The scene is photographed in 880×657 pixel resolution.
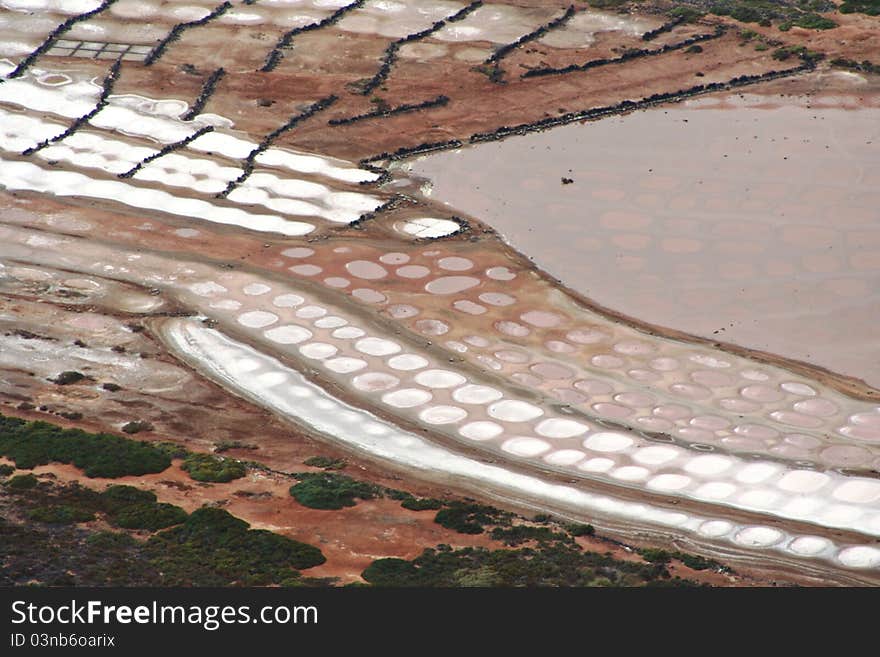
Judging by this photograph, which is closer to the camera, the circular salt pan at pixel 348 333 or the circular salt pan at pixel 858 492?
the circular salt pan at pixel 858 492

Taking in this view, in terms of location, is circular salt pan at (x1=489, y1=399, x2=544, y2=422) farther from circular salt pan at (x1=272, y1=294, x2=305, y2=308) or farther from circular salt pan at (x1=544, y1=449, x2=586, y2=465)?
circular salt pan at (x1=272, y1=294, x2=305, y2=308)

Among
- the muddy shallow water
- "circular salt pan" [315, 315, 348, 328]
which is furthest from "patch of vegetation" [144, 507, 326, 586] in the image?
the muddy shallow water

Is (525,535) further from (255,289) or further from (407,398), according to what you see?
(255,289)

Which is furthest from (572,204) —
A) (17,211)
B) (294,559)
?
(294,559)

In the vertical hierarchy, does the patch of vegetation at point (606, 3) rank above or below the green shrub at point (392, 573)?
above

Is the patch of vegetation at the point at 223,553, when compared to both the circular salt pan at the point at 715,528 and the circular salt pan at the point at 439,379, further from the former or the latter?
the circular salt pan at the point at 439,379

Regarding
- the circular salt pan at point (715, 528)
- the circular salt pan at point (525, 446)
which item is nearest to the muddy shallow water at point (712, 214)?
the circular salt pan at point (525, 446)

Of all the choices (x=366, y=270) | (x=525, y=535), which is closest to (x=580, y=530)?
(x=525, y=535)
